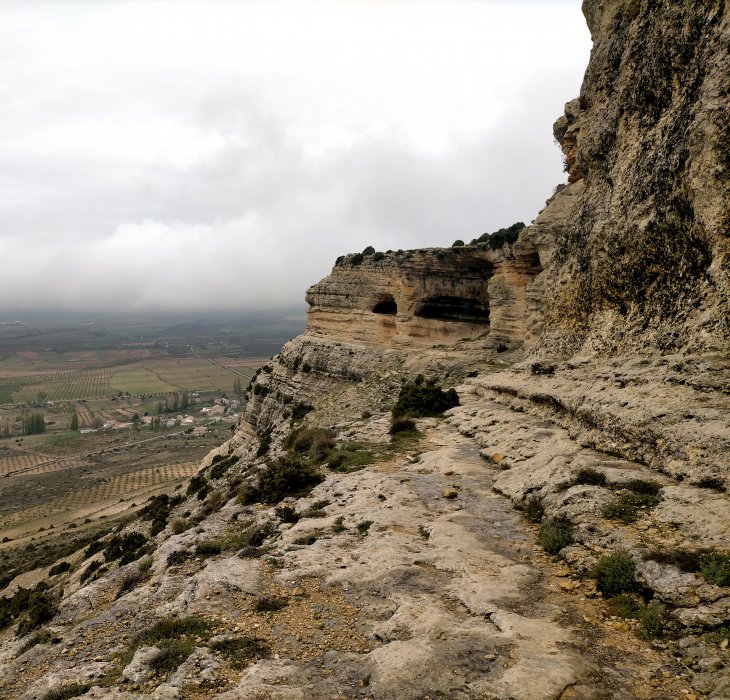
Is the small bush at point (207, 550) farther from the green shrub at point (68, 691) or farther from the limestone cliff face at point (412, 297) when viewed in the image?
the limestone cliff face at point (412, 297)

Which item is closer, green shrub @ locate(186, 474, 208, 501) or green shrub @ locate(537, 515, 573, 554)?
green shrub @ locate(537, 515, 573, 554)

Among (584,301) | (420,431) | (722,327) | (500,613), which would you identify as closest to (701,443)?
(722,327)

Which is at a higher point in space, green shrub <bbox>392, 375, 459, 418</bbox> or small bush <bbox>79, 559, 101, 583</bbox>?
green shrub <bbox>392, 375, 459, 418</bbox>

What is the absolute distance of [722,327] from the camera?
11531mm

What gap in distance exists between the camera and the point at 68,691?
7.44 metres

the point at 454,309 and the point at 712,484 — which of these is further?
the point at 454,309

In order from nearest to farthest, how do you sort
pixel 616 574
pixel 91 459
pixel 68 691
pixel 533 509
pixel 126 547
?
pixel 68 691 → pixel 616 574 → pixel 533 509 → pixel 126 547 → pixel 91 459

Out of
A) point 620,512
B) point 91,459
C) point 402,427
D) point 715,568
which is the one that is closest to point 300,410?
point 402,427

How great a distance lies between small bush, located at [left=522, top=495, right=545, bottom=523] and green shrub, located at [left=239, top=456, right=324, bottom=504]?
283 inches

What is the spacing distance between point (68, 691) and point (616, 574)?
8.50 metres

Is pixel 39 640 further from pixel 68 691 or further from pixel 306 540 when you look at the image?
pixel 306 540

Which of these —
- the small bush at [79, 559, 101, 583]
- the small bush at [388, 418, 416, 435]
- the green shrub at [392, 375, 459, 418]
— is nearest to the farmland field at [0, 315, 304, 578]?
the small bush at [79, 559, 101, 583]

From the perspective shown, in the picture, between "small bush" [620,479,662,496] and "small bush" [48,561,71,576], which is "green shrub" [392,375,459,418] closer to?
"small bush" [620,479,662,496]

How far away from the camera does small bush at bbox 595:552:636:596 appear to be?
25.0 ft
